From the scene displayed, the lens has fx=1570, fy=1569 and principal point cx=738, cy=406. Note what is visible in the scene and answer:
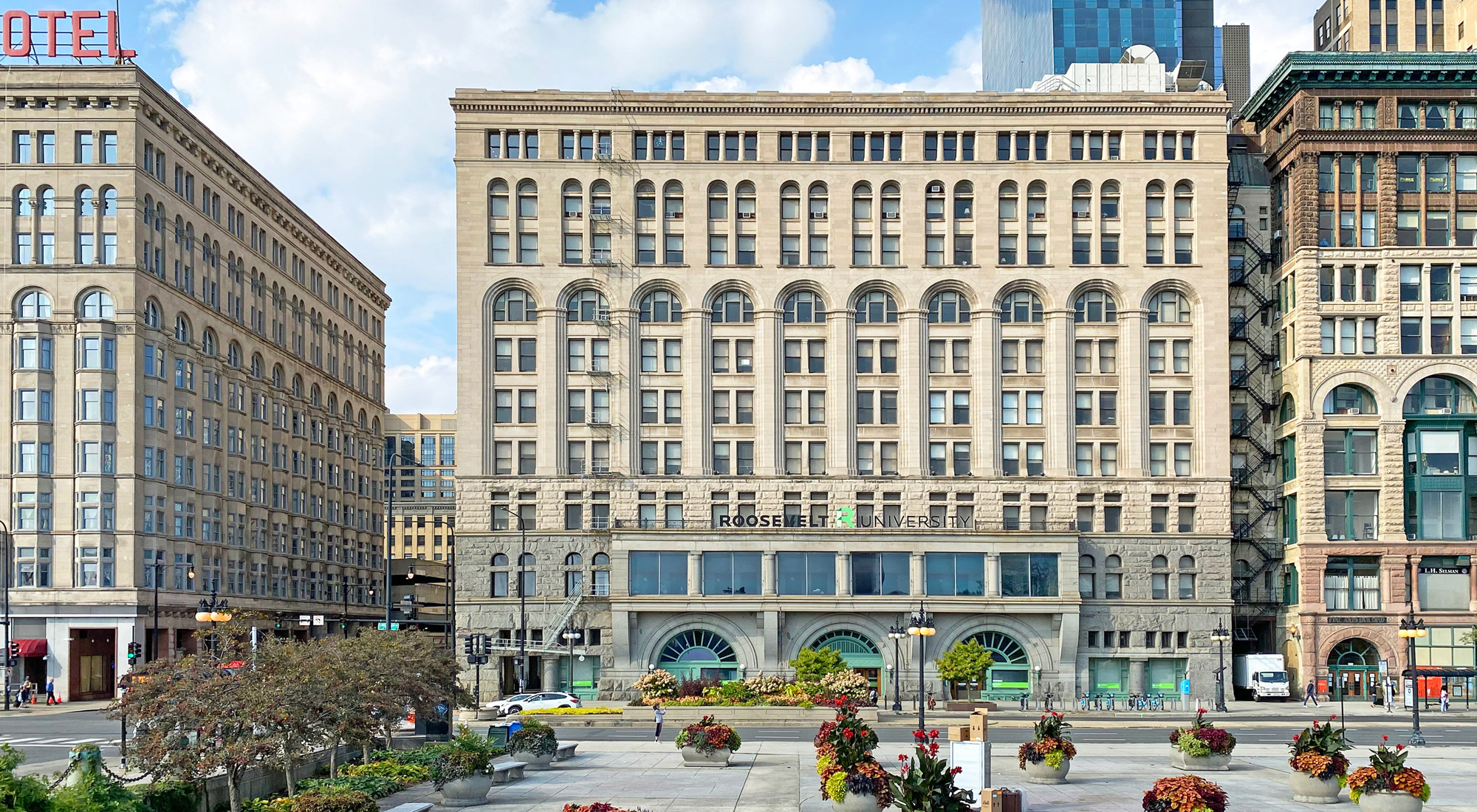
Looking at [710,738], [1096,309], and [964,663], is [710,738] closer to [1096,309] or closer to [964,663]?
[964,663]

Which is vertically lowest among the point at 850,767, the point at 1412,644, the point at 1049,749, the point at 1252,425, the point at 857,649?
the point at 857,649

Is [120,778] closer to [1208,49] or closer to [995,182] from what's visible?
[995,182]

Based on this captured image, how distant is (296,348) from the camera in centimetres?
12525

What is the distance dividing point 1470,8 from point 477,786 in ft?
437

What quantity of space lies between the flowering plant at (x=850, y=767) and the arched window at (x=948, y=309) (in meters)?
57.6

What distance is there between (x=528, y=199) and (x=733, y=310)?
13444 millimetres

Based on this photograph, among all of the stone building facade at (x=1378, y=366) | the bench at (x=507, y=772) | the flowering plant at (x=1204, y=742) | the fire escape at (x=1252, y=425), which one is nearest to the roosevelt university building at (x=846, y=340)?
the stone building facade at (x=1378, y=366)

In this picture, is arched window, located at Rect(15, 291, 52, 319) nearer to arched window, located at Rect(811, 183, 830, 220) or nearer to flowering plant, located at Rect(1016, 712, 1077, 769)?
arched window, located at Rect(811, 183, 830, 220)

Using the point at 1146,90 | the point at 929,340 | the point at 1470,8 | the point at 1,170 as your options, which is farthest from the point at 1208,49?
the point at 1,170

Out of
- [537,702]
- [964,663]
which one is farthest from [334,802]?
[964,663]

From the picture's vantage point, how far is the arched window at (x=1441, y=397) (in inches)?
3637

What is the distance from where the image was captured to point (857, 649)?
8675 cm

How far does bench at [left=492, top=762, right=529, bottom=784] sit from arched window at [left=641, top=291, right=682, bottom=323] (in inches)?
1958

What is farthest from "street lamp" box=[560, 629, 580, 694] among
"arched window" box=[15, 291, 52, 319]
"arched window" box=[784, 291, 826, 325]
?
"arched window" box=[15, 291, 52, 319]
